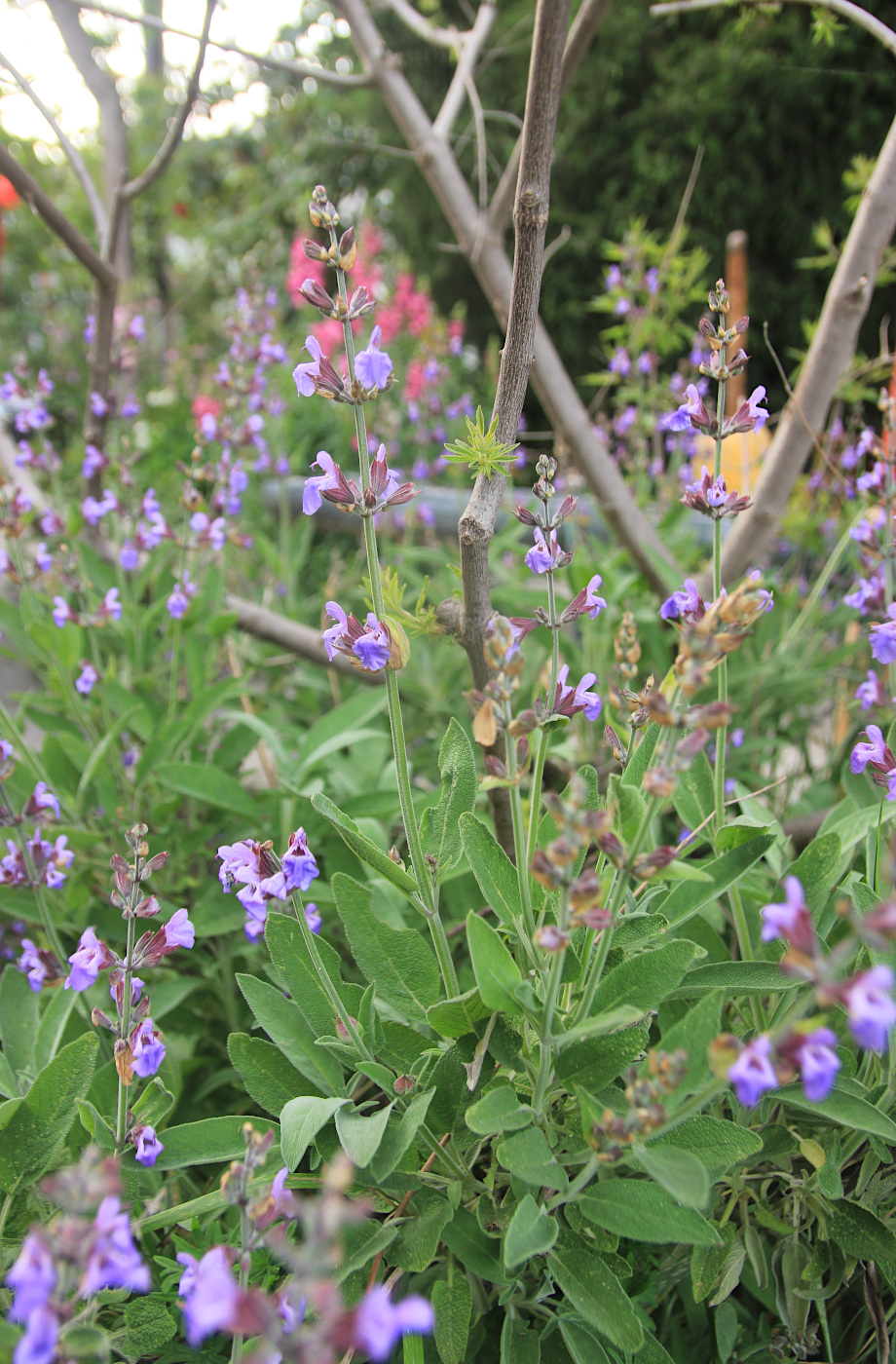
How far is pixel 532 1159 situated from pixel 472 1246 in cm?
19

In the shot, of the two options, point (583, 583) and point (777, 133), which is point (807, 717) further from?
point (777, 133)

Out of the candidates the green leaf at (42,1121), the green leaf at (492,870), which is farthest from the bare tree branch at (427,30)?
the green leaf at (42,1121)

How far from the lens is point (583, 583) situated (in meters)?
2.14

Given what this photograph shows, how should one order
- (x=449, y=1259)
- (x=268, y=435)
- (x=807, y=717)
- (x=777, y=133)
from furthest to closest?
(x=777, y=133) < (x=268, y=435) < (x=807, y=717) < (x=449, y=1259)

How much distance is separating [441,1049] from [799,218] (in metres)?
9.13

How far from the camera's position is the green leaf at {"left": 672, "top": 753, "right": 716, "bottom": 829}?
46.5 inches

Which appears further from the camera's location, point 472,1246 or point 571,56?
point 571,56

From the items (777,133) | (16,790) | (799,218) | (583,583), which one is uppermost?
(777,133)

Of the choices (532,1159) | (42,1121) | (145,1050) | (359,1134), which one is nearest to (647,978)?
(532,1159)

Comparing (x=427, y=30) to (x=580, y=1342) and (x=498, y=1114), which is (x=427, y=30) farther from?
(x=580, y=1342)

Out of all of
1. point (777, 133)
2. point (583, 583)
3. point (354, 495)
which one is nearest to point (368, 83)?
point (583, 583)

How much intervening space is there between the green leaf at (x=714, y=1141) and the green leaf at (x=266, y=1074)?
0.38 m

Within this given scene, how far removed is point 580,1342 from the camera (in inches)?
33.4

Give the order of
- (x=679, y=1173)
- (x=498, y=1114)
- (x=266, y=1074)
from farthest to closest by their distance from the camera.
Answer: (x=266, y=1074) < (x=498, y=1114) < (x=679, y=1173)
